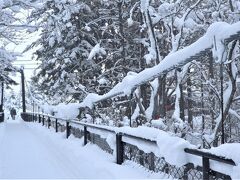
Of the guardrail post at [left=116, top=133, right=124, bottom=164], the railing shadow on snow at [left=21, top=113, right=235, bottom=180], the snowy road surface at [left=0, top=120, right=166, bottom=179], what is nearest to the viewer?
the railing shadow on snow at [left=21, top=113, right=235, bottom=180]

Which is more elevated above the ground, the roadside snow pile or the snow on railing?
the snow on railing

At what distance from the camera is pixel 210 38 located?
5.17 metres

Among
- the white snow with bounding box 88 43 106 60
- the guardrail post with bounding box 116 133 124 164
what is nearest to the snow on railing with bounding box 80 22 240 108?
the guardrail post with bounding box 116 133 124 164

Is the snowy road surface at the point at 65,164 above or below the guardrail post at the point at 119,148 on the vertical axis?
below

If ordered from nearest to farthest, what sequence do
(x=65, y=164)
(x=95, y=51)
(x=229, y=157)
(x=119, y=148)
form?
1. (x=229, y=157)
2. (x=119, y=148)
3. (x=65, y=164)
4. (x=95, y=51)

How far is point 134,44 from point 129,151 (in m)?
18.1

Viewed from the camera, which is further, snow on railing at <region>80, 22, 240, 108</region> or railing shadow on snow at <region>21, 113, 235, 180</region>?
snow on railing at <region>80, 22, 240, 108</region>

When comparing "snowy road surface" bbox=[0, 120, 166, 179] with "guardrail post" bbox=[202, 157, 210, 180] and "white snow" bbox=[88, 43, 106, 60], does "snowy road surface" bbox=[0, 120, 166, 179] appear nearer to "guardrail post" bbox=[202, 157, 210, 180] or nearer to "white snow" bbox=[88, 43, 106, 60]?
"guardrail post" bbox=[202, 157, 210, 180]

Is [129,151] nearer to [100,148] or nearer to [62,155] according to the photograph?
[100,148]

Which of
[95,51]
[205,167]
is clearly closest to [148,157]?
[205,167]

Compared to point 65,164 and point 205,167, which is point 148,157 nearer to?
point 65,164

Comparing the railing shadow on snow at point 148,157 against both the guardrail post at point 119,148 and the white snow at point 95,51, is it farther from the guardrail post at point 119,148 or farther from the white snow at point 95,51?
the white snow at point 95,51

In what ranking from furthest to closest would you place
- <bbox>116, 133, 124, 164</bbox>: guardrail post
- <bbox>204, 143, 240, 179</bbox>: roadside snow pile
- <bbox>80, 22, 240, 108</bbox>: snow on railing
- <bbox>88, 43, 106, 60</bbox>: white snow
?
1. <bbox>88, 43, 106, 60</bbox>: white snow
2. <bbox>116, 133, 124, 164</bbox>: guardrail post
3. <bbox>80, 22, 240, 108</bbox>: snow on railing
4. <bbox>204, 143, 240, 179</bbox>: roadside snow pile

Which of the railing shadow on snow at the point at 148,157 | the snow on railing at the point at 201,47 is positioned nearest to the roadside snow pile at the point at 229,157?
the railing shadow on snow at the point at 148,157
